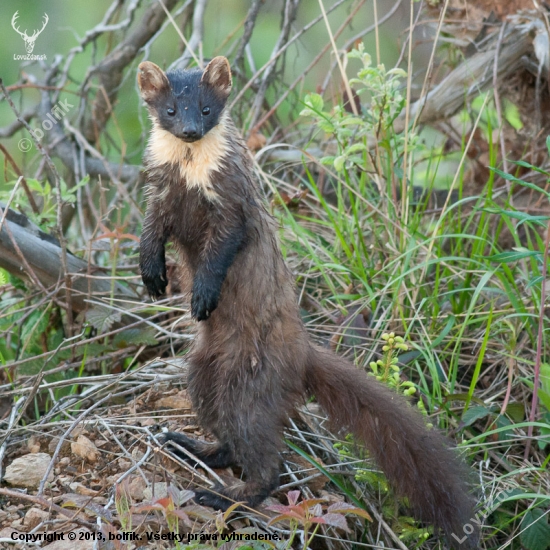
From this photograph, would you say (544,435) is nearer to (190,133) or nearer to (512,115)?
(190,133)

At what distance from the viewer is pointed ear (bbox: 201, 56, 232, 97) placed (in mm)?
3314

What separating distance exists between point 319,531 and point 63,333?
6.70ft

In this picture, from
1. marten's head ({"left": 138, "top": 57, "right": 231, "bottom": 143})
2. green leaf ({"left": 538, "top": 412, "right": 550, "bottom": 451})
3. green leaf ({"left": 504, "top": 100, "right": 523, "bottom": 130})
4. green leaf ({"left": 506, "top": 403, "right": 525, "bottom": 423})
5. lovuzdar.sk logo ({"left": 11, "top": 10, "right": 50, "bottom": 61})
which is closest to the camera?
marten's head ({"left": 138, "top": 57, "right": 231, "bottom": 143})

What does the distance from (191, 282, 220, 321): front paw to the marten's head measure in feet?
2.05

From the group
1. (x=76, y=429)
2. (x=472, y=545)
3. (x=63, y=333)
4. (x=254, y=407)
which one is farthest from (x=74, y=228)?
(x=472, y=545)

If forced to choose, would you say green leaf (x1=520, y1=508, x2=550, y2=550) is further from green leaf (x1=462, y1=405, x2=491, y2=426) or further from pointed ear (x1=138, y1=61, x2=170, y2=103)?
pointed ear (x1=138, y1=61, x2=170, y2=103)

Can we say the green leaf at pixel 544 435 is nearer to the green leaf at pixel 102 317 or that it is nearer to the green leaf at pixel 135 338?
the green leaf at pixel 135 338

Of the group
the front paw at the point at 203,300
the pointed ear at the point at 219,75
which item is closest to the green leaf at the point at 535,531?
the front paw at the point at 203,300

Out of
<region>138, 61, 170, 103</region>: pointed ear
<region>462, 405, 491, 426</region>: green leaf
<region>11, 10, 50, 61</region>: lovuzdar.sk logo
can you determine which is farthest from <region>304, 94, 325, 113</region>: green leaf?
<region>11, 10, 50, 61</region>: lovuzdar.sk logo

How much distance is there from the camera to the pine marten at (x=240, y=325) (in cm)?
323

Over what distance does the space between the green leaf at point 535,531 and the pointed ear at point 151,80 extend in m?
2.40

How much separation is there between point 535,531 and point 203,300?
170 cm

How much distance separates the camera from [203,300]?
3318mm

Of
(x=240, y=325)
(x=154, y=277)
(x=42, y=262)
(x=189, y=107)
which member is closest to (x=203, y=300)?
(x=240, y=325)
